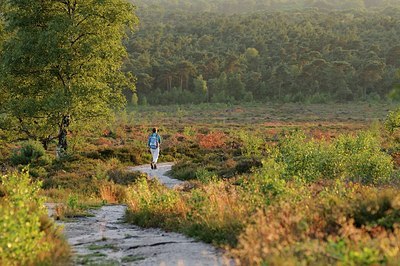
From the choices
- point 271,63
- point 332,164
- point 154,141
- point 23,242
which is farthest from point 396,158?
point 271,63

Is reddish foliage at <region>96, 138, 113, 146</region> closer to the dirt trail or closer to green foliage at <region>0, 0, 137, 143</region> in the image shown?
green foliage at <region>0, 0, 137, 143</region>

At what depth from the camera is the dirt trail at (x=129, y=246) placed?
23.9 ft

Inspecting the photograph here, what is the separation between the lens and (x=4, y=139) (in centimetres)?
2622

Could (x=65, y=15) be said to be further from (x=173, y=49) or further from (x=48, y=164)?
(x=173, y=49)

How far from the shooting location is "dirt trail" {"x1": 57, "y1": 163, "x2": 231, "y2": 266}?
23.9 feet

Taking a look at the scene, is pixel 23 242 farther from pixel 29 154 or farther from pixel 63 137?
pixel 29 154

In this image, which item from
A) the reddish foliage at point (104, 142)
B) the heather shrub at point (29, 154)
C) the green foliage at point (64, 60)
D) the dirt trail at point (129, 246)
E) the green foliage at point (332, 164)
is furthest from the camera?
the reddish foliage at point (104, 142)

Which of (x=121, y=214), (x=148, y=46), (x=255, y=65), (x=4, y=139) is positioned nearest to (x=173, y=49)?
(x=148, y=46)

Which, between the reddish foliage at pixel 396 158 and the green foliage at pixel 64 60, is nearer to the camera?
the green foliage at pixel 64 60

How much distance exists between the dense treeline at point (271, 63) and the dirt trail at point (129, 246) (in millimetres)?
90549

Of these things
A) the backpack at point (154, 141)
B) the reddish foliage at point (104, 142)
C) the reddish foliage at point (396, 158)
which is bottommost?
the reddish foliage at point (104, 142)

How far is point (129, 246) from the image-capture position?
8.45 meters

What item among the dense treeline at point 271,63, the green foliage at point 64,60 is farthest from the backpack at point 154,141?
the dense treeline at point 271,63

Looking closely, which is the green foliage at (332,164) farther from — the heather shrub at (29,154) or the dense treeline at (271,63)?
the dense treeline at (271,63)
